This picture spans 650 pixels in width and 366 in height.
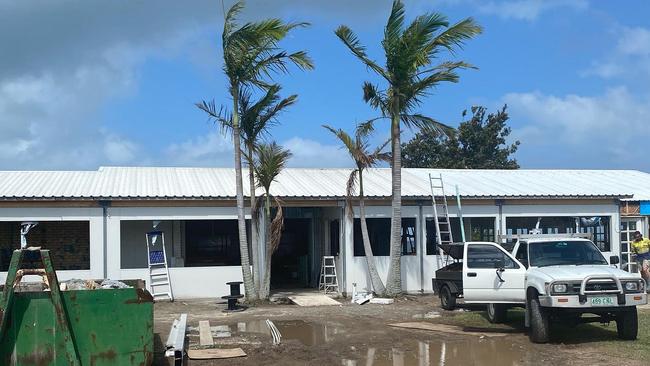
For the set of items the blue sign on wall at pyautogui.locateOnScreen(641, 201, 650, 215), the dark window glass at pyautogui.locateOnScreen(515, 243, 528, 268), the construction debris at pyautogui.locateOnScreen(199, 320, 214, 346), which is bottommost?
the construction debris at pyautogui.locateOnScreen(199, 320, 214, 346)

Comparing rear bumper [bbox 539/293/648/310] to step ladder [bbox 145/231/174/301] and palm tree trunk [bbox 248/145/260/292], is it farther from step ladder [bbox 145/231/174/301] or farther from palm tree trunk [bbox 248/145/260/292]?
step ladder [bbox 145/231/174/301]

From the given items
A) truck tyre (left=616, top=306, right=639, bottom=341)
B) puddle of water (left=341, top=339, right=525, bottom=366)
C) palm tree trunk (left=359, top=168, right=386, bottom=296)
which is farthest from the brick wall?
truck tyre (left=616, top=306, right=639, bottom=341)

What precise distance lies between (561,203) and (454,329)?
10067 millimetres

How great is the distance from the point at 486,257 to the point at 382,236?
9.21 meters

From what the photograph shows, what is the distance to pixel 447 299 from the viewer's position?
51.4 ft

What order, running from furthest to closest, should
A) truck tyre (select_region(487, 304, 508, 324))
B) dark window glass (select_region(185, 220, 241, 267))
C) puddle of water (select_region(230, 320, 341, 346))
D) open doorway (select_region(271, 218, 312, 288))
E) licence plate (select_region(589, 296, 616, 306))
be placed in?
open doorway (select_region(271, 218, 312, 288)) → dark window glass (select_region(185, 220, 241, 267)) → truck tyre (select_region(487, 304, 508, 324)) → puddle of water (select_region(230, 320, 341, 346)) → licence plate (select_region(589, 296, 616, 306))

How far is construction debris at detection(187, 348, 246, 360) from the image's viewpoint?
10.7 m

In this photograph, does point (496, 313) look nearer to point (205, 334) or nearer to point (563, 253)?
point (563, 253)

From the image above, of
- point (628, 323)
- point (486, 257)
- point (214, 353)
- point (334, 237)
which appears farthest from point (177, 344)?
point (334, 237)

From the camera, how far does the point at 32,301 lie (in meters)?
7.11

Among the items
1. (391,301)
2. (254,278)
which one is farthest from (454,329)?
(254,278)

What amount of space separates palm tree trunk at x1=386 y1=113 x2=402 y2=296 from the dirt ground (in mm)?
1963

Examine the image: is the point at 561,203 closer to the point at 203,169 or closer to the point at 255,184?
the point at 255,184

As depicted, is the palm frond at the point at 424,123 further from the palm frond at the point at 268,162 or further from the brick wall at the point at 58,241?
the brick wall at the point at 58,241
